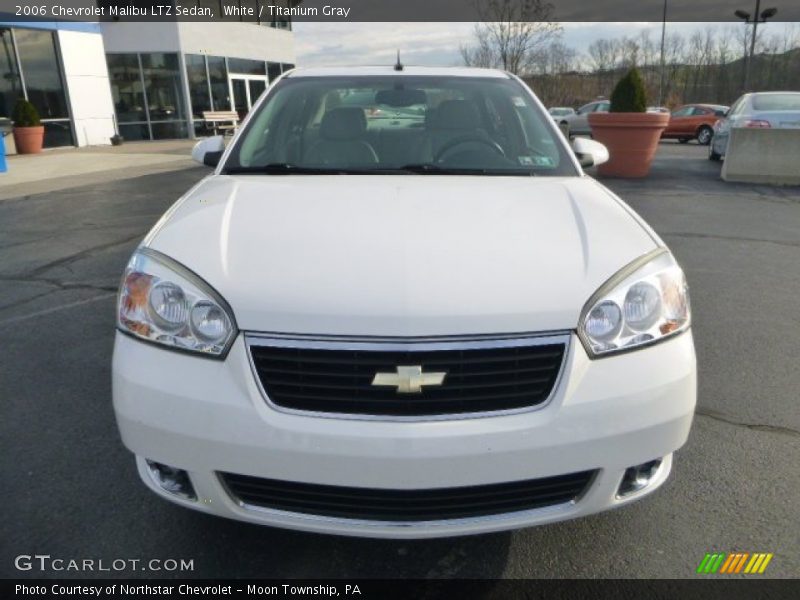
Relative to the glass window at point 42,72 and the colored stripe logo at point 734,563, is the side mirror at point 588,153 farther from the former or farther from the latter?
the glass window at point 42,72

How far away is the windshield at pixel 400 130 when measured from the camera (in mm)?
3020

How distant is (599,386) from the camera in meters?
1.78

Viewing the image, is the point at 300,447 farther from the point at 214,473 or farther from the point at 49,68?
the point at 49,68

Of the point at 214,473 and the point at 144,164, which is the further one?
the point at 144,164

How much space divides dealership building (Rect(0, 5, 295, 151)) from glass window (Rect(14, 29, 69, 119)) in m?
0.03

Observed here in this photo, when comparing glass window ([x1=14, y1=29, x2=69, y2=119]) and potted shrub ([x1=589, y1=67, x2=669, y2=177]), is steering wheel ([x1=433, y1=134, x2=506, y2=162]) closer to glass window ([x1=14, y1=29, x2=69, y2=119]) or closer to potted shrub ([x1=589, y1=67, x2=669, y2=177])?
potted shrub ([x1=589, y1=67, x2=669, y2=177])

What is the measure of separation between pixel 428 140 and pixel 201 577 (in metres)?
2.25

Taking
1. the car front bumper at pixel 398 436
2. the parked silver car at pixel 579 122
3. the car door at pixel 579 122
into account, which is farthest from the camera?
the car door at pixel 579 122

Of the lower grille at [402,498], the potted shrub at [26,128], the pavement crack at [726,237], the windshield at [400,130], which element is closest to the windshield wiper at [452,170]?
the windshield at [400,130]

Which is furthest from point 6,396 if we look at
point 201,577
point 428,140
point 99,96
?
point 99,96

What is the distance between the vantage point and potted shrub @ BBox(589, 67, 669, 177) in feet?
36.1

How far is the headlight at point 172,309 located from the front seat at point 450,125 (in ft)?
5.18

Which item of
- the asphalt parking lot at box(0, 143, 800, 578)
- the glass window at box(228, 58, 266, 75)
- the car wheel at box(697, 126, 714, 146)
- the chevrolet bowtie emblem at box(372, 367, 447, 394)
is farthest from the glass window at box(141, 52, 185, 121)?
the chevrolet bowtie emblem at box(372, 367, 447, 394)

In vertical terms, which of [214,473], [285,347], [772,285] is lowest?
[772,285]
